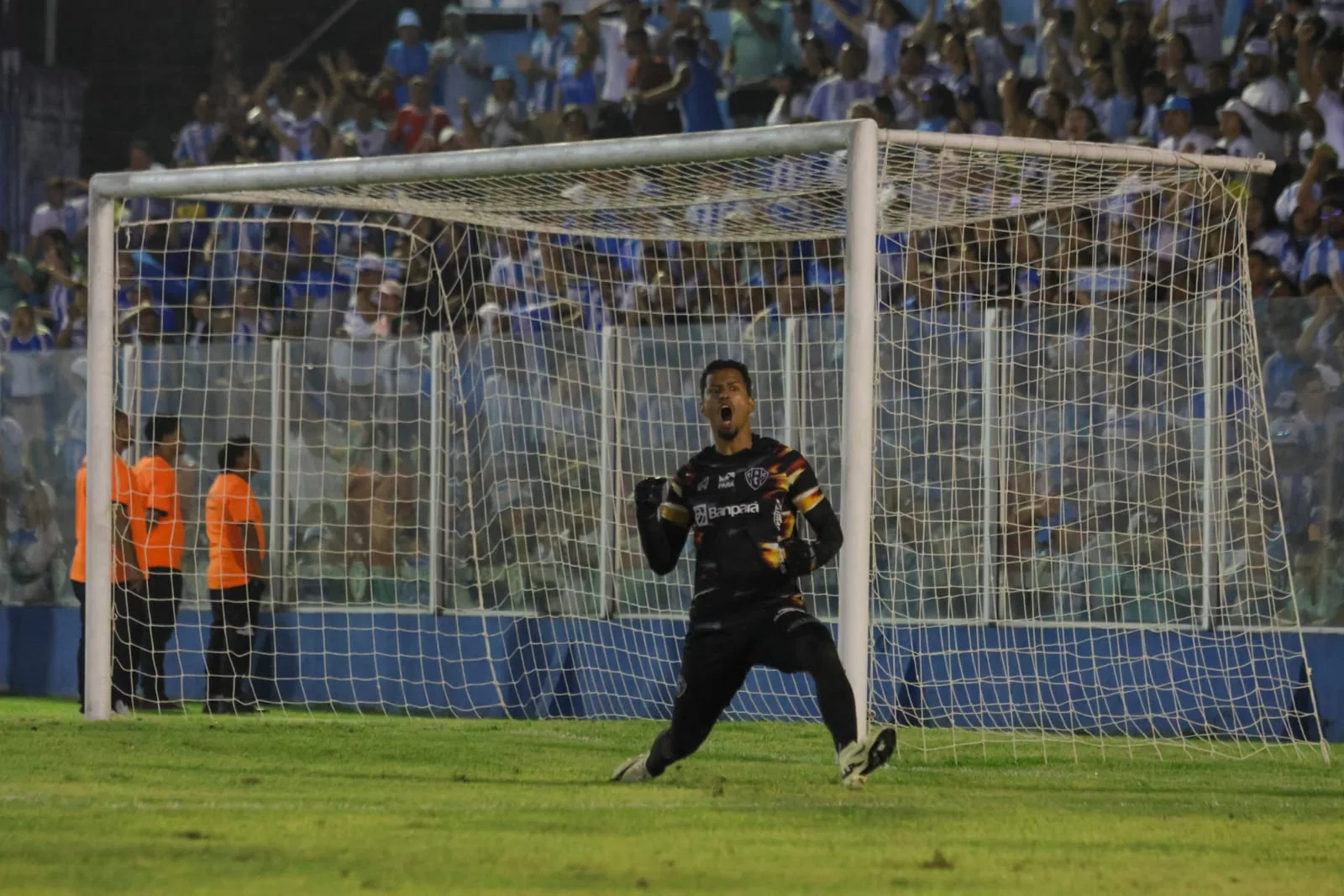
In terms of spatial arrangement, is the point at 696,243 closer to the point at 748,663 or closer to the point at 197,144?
the point at 748,663

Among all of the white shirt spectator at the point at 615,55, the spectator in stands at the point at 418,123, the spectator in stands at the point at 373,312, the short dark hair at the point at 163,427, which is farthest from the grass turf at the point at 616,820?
the spectator in stands at the point at 418,123

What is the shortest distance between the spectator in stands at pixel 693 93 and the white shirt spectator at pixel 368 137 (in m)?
3.46

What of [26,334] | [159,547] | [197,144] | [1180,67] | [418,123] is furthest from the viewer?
[197,144]

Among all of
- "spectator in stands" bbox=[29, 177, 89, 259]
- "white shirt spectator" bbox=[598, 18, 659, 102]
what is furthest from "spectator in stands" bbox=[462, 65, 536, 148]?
"spectator in stands" bbox=[29, 177, 89, 259]

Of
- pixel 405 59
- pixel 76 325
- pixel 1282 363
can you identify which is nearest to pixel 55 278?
pixel 76 325

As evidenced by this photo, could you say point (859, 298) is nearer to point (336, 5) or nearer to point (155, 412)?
point (155, 412)

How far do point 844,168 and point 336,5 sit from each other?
1313cm

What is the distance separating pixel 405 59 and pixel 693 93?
14.1 feet

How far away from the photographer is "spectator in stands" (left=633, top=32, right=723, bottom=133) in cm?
1839

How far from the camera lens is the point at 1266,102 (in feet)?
48.2

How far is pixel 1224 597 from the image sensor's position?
11.9 meters

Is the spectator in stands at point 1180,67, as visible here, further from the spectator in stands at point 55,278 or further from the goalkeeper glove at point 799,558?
the spectator in stands at point 55,278

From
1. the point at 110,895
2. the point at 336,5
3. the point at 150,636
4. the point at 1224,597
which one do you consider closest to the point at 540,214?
the point at 150,636

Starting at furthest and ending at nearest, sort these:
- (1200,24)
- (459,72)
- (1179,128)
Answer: (459,72)
(1200,24)
(1179,128)
